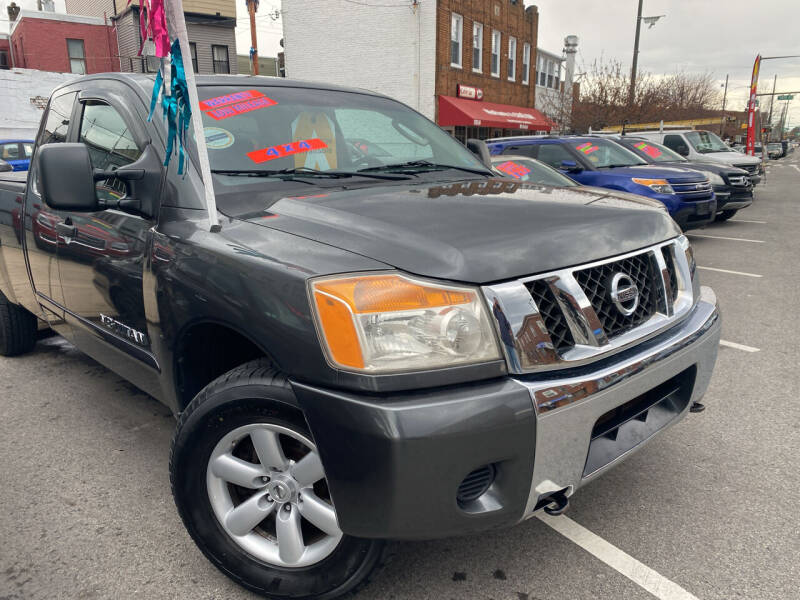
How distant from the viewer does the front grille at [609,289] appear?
193cm

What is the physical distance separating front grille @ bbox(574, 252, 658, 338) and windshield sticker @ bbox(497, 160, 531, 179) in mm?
5524

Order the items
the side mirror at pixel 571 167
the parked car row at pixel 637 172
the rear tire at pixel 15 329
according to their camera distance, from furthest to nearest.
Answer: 1. the side mirror at pixel 571 167
2. the parked car row at pixel 637 172
3. the rear tire at pixel 15 329

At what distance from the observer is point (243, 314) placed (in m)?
1.85

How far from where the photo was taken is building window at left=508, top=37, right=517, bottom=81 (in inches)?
1036

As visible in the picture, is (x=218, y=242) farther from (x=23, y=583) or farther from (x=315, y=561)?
(x=23, y=583)

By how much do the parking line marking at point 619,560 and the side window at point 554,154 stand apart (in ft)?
24.9

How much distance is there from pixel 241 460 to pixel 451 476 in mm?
751

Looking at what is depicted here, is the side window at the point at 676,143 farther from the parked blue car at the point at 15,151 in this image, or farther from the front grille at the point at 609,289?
the parked blue car at the point at 15,151

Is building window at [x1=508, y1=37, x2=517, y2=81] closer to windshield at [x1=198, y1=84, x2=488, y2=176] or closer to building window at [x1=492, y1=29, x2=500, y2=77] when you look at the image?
building window at [x1=492, y1=29, x2=500, y2=77]

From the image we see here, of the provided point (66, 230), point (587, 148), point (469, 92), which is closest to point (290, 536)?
point (66, 230)

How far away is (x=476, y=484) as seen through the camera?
1.70 meters

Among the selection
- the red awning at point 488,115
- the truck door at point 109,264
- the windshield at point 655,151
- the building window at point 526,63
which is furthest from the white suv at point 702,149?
the building window at point 526,63

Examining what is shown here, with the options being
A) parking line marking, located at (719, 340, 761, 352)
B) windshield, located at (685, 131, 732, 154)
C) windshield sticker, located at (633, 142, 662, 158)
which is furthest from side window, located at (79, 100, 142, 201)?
windshield, located at (685, 131, 732, 154)

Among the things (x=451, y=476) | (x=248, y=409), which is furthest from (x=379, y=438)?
(x=248, y=409)
